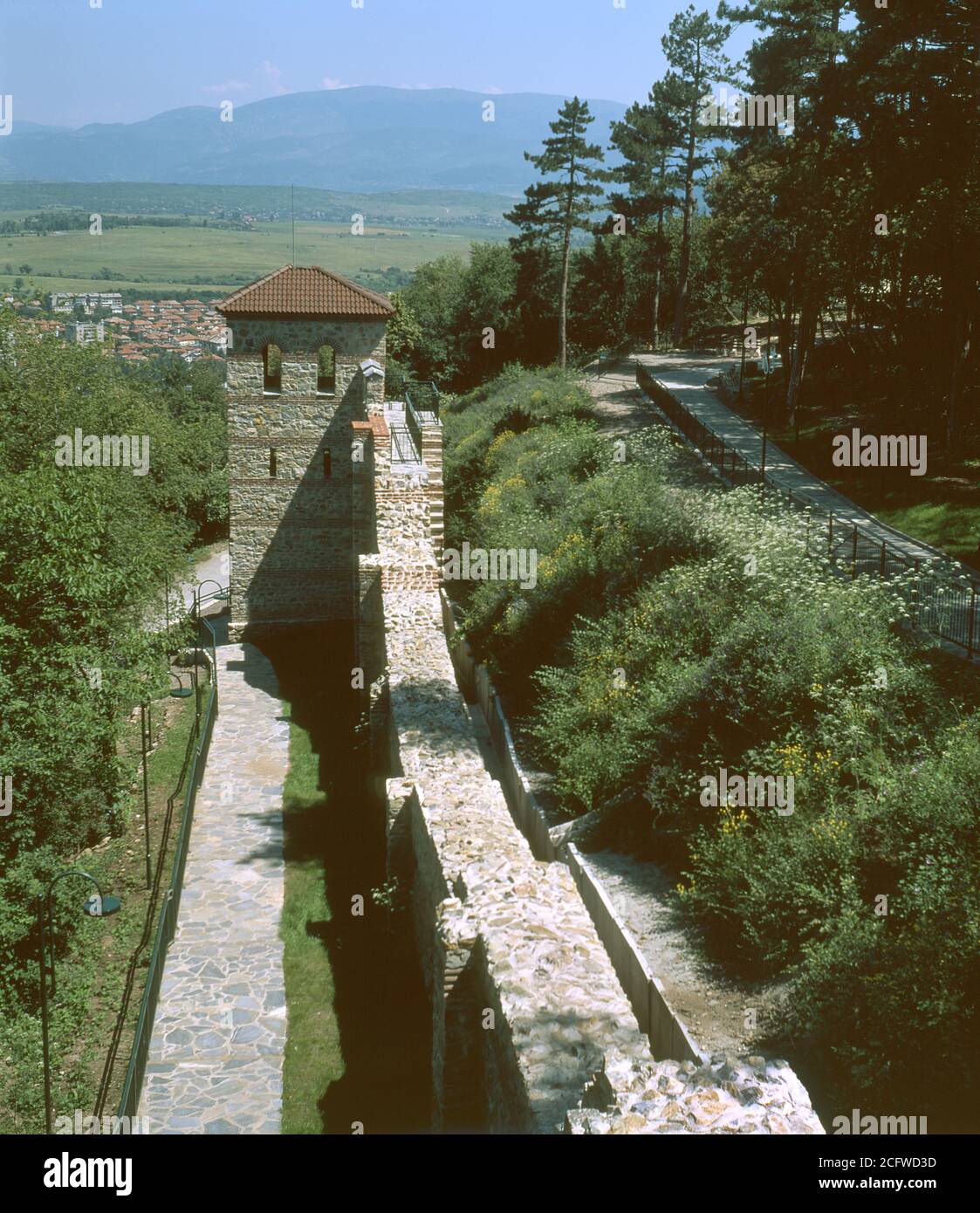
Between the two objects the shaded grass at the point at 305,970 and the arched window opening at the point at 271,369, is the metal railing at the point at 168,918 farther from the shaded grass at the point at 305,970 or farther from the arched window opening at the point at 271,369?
the arched window opening at the point at 271,369

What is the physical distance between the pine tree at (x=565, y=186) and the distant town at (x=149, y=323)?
1609 cm

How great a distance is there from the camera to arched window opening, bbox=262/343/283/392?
27656 millimetres

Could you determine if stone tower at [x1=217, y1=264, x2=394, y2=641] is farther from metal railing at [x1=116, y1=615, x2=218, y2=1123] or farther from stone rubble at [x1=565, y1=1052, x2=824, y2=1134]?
stone rubble at [x1=565, y1=1052, x2=824, y2=1134]

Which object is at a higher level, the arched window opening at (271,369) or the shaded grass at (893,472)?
the arched window opening at (271,369)

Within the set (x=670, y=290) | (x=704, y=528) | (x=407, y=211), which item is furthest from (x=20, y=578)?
(x=407, y=211)

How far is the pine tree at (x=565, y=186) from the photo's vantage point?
37375 mm

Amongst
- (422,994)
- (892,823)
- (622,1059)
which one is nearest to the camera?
(622,1059)

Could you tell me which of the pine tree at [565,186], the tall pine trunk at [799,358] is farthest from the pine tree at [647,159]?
the tall pine trunk at [799,358]

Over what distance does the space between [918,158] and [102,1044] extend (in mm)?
18177

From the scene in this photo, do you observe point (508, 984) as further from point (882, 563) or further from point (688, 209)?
point (688, 209)

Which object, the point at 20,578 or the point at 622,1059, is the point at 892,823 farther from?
the point at 20,578

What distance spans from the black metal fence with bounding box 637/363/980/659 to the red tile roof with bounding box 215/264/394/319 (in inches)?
354

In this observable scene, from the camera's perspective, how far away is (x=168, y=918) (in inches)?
567

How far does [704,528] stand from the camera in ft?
52.6
